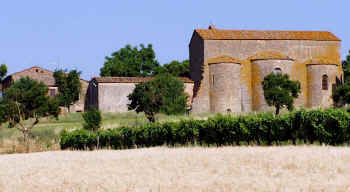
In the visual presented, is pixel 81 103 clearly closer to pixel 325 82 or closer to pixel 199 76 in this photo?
pixel 199 76

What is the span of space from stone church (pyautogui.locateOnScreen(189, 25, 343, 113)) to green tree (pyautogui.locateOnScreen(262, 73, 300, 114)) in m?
4.45

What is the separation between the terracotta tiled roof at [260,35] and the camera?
181 ft

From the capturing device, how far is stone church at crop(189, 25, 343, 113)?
171 feet

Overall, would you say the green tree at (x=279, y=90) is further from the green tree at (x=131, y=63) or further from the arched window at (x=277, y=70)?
the green tree at (x=131, y=63)

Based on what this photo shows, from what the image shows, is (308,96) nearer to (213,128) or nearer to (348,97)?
(348,97)

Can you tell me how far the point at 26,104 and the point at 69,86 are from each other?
27955mm

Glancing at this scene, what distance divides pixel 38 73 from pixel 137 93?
2600 centimetres

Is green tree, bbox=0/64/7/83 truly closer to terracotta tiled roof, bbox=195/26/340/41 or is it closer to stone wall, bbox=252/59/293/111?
terracotta tiled roof, bbox=195/26/340/41

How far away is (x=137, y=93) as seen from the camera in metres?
Result: 48.0

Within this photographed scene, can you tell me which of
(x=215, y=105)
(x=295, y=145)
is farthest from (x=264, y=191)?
(x=215, y=105)

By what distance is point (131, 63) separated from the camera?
3014 inches

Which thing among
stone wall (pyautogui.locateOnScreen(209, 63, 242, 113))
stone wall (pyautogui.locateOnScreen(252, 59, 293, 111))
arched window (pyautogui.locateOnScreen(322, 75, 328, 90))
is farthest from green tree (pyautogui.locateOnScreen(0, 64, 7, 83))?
arched window (pyautogui.locateOnScreen(322, 75, 328, 90))

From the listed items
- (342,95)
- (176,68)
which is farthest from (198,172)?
(176,68)

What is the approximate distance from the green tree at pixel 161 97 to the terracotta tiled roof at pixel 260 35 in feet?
31.6
